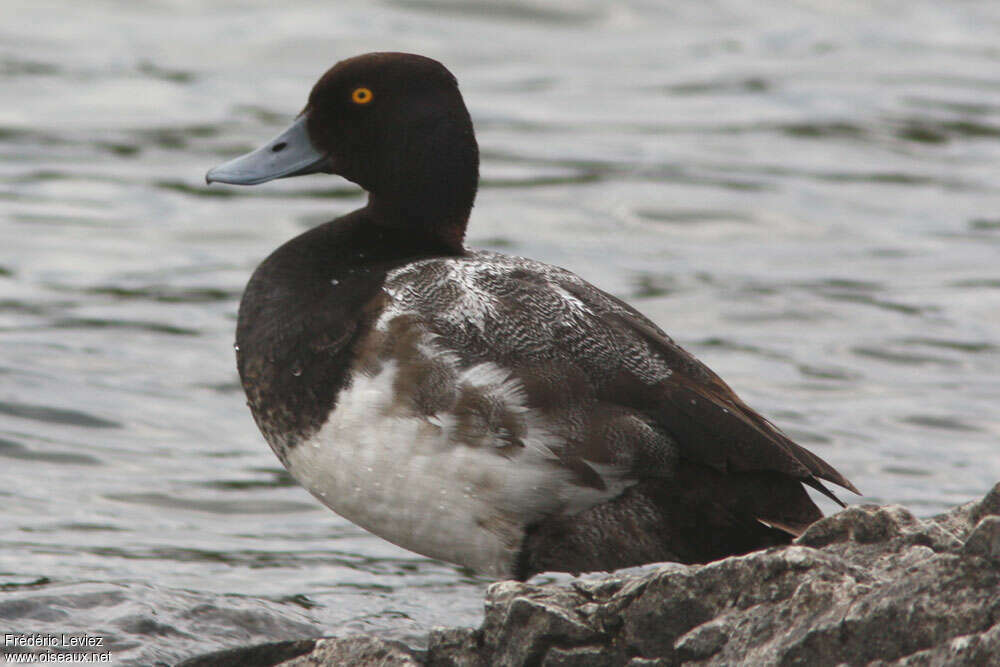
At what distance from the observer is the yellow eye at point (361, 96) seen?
14.4 feet

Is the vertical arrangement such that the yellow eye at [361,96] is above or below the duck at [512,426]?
above

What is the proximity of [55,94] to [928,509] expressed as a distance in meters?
7.68

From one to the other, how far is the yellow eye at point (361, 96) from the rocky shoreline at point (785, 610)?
1678 millimetres

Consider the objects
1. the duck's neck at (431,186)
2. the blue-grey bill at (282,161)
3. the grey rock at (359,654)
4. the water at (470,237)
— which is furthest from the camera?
the water at (470,237)

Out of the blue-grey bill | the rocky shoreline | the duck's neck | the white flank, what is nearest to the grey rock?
the rocky shoreline

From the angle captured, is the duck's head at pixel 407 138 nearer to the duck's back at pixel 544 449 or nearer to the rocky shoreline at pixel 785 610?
the duck's back at pixel 544 449

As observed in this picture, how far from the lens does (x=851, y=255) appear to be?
8.99m

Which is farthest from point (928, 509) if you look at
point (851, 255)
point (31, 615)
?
point (851, 255)

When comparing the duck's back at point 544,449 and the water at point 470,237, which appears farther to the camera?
the water at point 470,237

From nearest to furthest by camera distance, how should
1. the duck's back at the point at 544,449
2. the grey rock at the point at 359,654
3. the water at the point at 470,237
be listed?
the grey rock at the point at 359,654
the duck's back at the point at 544,449
the water at the point at 470,237

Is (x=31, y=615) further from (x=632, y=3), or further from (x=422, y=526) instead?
(x=632, y=3)

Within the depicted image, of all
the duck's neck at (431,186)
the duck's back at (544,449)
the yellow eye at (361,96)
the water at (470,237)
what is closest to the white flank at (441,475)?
the duck's back at (544,449)

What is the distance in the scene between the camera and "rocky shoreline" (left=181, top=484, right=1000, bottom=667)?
2.59 metres

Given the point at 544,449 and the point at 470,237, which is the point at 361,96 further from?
the point at 470,237
